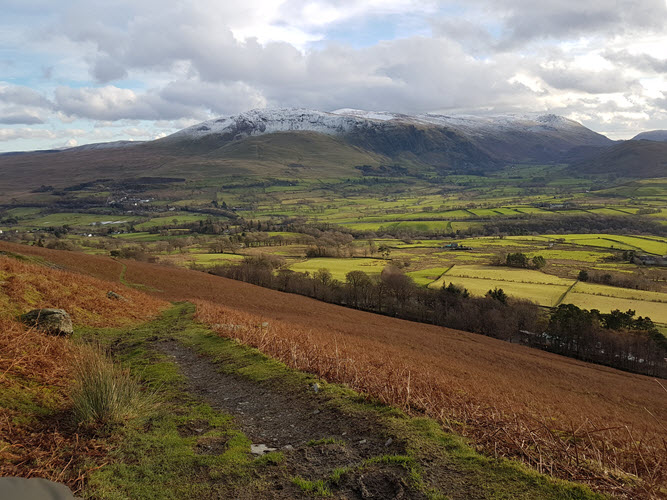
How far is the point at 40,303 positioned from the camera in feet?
61.4

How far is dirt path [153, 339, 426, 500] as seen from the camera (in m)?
7.14

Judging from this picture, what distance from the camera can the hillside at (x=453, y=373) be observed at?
30.2 ft

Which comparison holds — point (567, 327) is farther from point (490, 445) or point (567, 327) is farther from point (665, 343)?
point (490, 445)

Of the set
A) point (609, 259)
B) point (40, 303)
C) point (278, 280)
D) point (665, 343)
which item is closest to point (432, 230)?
point (609, 259)

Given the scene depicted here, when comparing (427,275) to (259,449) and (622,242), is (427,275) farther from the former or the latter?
(622,242)

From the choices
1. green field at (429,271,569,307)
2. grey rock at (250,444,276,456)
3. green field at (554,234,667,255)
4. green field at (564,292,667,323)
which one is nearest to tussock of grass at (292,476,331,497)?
grey rock at (250,444,276,456)

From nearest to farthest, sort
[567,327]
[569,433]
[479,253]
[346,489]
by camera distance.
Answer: [346,489], [569,433], [567,327], [479,253]

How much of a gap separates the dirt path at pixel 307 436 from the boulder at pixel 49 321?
5.69 m

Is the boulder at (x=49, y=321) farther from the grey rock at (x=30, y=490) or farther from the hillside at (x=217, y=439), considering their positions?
the grey rock at (x=30, y=490)

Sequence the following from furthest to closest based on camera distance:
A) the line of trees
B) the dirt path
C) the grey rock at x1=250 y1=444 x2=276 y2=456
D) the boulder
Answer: the line of trees
the boulder
the grey rock at x1=250 y1=444 x2=276 y2=456
the dirt path

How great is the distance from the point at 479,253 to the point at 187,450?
106 meters

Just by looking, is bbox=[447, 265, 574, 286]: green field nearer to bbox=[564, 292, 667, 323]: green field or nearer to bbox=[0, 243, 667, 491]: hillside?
bbox=[564, 292, 667, 323]: green field

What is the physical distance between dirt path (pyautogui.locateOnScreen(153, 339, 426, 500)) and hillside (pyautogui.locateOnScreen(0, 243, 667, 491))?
1.62m

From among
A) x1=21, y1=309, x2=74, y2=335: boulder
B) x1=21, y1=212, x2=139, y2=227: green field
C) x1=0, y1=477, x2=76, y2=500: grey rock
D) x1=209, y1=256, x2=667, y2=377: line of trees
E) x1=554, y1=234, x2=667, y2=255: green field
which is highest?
x1=0, y1=477, x2=76, y2=500: grey rock
